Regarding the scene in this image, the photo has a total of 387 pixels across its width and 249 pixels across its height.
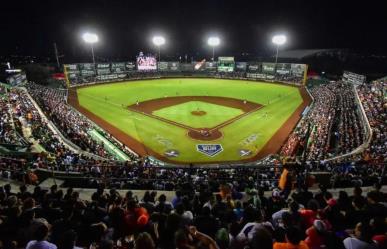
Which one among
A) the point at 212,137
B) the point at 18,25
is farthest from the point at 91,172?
the point at 18,25

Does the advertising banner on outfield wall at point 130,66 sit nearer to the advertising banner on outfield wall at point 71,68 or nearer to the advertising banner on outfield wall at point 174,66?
the advertising banner on outfield wall at point 174,66

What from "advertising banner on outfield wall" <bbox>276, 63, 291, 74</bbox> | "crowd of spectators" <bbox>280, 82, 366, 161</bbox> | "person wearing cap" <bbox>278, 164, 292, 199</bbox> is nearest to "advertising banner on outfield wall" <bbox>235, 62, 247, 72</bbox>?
"advertising banner on outfield wall" <bbox>276, 63, 291, 74</bbox>

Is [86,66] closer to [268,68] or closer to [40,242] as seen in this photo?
[268,68]

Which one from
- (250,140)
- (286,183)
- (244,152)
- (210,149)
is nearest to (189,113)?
(250,140)

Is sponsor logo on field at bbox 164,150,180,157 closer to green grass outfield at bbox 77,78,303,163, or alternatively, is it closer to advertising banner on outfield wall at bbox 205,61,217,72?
green grass outfield at bbox 77,78,303,163

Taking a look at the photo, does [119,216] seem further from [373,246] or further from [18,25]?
[18,25]

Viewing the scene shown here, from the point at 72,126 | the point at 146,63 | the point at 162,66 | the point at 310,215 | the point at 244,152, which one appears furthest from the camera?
the point at 162,66
